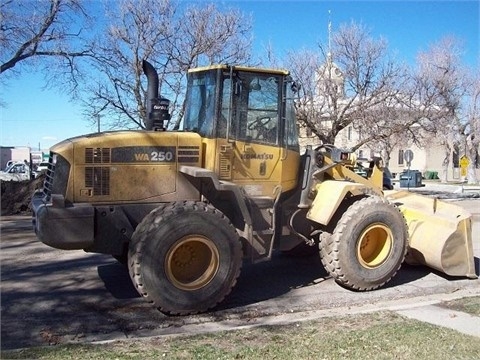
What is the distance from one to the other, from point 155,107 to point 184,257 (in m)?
2.11

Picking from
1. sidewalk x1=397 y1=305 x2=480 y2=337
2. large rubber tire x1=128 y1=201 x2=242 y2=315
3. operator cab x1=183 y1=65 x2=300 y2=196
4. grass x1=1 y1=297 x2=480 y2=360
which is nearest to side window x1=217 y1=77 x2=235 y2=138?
operator cab x1=183 y1=65 x2=300 y2=196

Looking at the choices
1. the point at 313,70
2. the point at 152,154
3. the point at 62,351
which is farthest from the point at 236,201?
the point at 313,70

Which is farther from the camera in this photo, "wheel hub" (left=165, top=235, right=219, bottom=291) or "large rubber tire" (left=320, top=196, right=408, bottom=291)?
"large rubber tire" (left=320, top=196, right=408, bottom=291)

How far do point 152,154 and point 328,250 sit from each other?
2633 mm

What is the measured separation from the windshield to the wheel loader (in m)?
0.02

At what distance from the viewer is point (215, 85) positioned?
21.7 ft

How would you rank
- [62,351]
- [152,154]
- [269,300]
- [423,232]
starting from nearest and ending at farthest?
[62,351], [152,154], [269,300], [423,232]

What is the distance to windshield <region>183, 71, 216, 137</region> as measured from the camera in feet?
21.7

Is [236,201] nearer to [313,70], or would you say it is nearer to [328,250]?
[328,250]

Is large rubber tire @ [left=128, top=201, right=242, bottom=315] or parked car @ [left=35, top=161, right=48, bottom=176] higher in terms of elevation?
parked car @ [left=35, top=161, right=48, bottom=176]

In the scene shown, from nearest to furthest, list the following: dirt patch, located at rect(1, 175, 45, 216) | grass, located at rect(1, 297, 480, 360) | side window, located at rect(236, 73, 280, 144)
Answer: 1. grass, located at rect(1, 297, 480, 360)
2. side window, located at rect(236, 73, 280, 144)
3. dirt patch, located at rect(1, 175, 45, 216)

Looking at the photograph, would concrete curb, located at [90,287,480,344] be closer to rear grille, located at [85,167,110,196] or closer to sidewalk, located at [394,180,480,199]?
rear grille, located at [85,167,110,196]

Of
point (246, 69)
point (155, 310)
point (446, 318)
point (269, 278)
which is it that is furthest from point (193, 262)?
point (446, 318)

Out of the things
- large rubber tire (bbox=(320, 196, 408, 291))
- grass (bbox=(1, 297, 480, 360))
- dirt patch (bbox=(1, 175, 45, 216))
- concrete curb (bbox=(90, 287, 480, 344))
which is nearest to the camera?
grass (bbox=(1, 297, 480, 360))
